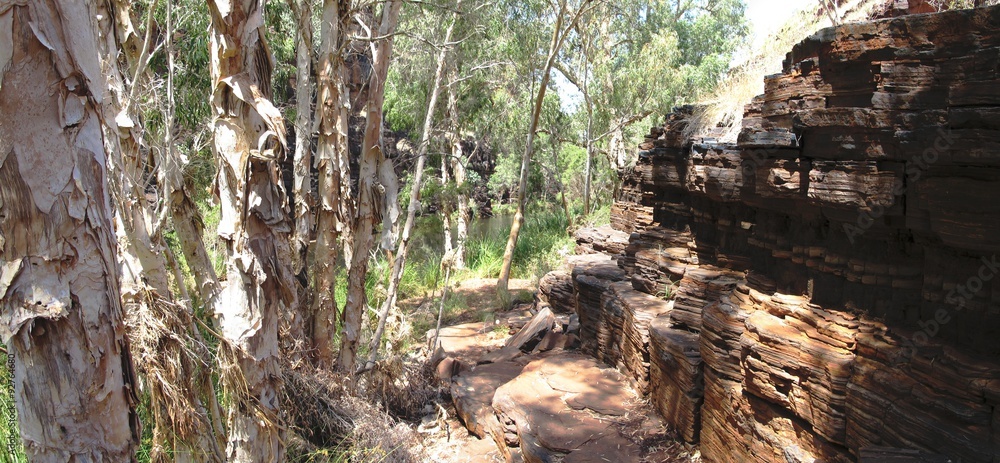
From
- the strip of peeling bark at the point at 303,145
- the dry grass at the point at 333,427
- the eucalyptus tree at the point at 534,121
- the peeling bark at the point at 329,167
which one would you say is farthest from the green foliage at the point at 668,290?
the eucalyptus tree at the point at 534,121

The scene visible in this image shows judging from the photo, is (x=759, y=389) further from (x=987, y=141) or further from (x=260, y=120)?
(x=260, y=120)

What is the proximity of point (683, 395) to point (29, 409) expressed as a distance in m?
4.53

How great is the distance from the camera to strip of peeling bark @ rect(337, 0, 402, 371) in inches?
235

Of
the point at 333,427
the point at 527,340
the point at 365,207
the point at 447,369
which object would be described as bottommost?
the point at 447,369

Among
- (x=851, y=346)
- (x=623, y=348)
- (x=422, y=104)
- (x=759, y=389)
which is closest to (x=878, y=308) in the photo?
(x=851, y=346)

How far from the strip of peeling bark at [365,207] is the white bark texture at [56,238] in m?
4.30

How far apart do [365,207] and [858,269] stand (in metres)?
4.18

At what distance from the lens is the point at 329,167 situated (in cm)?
541

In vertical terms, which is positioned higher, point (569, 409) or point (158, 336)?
point (158, 336)

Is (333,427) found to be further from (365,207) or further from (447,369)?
(447,369)

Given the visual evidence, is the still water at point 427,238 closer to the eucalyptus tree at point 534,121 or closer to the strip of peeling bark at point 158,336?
the eucalyptus tree at point 534,121

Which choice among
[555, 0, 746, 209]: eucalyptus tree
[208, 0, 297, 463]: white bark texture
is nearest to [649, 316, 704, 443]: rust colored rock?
[208, 0, 297, 463]: white bark texture

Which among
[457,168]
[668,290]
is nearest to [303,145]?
[668,290]

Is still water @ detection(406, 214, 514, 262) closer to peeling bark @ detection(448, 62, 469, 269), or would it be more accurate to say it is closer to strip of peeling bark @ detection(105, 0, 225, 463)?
peeling bark @ detection(448, 62, 469, 269)
